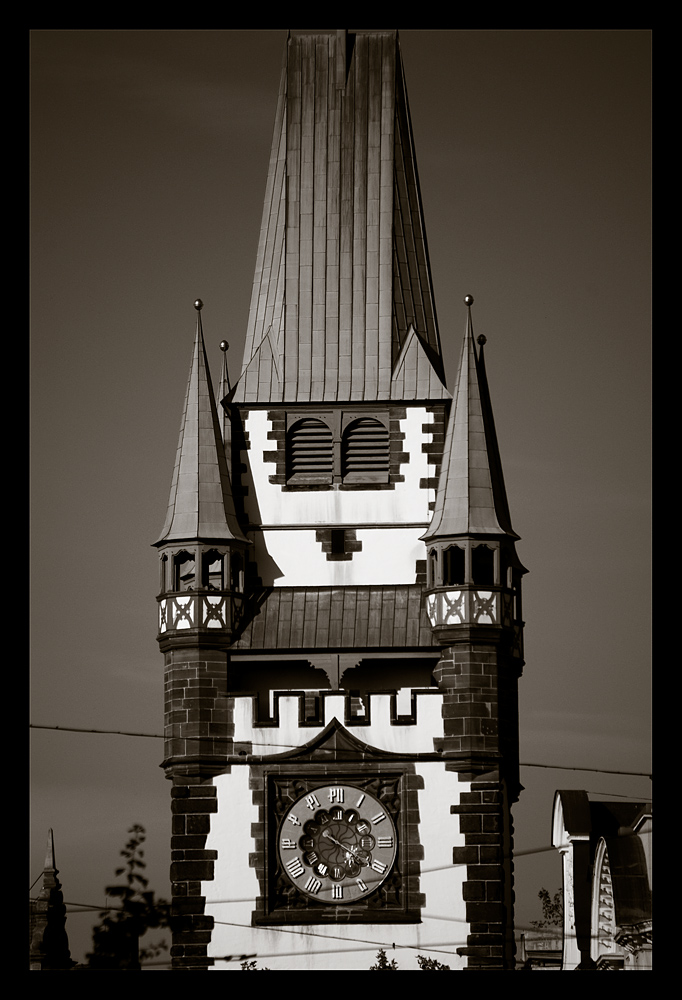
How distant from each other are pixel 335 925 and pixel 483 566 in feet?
21.0

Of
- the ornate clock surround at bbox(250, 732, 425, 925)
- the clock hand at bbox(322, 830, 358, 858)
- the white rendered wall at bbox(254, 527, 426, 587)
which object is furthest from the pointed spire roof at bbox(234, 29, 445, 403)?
the clock hand at bbox(322, 830, 358, 858)

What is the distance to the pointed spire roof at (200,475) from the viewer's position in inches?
1686

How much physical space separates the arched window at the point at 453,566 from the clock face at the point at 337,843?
379 centimetres

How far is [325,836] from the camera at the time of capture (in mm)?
41000

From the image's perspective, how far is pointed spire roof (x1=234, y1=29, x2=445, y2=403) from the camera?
147 ft

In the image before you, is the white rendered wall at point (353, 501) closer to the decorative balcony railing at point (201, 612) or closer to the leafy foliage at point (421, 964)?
the decorative balcony railing at point (201, 612)

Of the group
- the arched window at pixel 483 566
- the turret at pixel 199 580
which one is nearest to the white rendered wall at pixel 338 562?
the turret at pixel 199 580

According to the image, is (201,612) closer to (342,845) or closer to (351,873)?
(342,845)

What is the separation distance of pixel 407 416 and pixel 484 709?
5.79 m

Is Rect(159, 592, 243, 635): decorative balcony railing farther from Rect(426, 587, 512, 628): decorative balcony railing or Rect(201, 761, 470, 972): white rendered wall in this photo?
Rect(426, 587, 512, 628): decorative balcony railing

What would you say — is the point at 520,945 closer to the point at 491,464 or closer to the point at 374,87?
the point at 491,464
